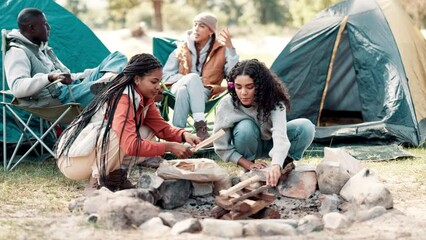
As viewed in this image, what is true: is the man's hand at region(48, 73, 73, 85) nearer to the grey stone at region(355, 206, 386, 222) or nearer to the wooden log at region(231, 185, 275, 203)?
the wooden log at region(231, 185, 275, 203)

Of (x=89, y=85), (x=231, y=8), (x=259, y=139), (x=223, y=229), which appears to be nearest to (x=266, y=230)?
(x=223, y=229)

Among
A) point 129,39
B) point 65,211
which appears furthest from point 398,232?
point 129,39

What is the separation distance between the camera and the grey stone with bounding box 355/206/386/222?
3723mm

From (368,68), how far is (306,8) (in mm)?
15942

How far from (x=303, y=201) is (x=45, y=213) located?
1.39m

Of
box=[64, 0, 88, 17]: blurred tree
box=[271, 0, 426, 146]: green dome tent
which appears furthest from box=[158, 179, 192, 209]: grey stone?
box=[64, 0, 88, 17]: blurred tree

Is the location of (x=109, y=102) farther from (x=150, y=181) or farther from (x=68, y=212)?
(x=68, y=212)

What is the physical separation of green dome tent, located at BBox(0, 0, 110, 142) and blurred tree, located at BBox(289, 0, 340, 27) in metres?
13.9

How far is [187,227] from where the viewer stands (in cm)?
343

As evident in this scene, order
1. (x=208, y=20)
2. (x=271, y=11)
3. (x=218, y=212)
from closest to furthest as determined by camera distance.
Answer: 1. (x=218, y=212)
2. (x=208, y=20)
3. (x=271, y=11)

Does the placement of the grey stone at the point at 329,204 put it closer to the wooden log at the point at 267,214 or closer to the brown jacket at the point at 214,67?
the wooden log at the point at 267,214

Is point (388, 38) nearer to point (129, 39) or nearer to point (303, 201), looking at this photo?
point (303, 201)

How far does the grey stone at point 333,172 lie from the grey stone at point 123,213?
1133 mm

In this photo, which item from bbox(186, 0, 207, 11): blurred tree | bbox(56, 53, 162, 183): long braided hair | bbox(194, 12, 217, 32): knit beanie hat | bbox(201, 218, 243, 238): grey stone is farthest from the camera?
bbox(186, 0, 207, 11): blurred tree
